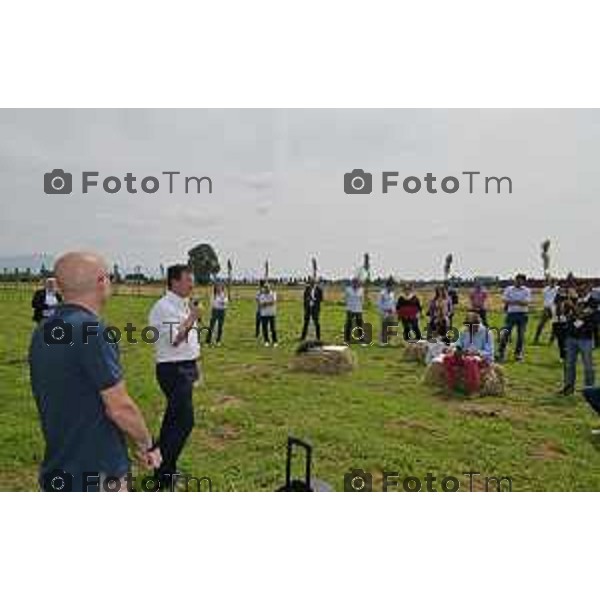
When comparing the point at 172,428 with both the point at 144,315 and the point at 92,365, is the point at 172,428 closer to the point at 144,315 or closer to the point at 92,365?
the point at 92,365

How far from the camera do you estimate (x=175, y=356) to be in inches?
232

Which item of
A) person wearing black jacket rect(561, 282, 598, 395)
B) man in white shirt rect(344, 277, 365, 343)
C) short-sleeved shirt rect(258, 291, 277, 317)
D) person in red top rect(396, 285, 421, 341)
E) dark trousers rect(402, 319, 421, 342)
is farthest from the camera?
person in red top rect(396, 285, 421, 341)

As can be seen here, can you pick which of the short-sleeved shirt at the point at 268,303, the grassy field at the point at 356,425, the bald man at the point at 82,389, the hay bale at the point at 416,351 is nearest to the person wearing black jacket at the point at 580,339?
the grassy field at the point at 356,425

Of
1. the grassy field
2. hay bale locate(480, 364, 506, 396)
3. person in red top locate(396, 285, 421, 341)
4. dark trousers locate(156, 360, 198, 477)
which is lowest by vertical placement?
the grassy field

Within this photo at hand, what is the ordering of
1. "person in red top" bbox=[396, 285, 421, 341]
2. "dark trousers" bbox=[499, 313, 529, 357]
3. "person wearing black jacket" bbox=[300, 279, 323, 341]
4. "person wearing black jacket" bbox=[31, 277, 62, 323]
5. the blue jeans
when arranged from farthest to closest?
"person in red top" bbox=[396, 285, 421, 341]
"person wearing black jacket" bbox=[300, 279, 323, 341]
"dark trousers" bbox=[499, 313, 529, 357]
"person wearing black jacket" bbox=[31, 277, 62, 323]
the blue jeans

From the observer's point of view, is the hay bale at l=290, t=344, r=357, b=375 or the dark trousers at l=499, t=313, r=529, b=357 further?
the dark trousers at l=499, t=313, r=529, b=357

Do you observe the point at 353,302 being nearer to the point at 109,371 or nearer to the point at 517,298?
the point at 517,298

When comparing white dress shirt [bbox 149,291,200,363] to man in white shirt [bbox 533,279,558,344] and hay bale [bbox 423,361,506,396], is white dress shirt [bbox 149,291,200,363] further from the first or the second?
man in white shirt [bbox 533,279,558,344]

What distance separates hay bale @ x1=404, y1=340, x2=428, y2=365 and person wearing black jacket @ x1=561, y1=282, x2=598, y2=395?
142 inches

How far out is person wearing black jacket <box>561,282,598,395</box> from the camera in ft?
35.4

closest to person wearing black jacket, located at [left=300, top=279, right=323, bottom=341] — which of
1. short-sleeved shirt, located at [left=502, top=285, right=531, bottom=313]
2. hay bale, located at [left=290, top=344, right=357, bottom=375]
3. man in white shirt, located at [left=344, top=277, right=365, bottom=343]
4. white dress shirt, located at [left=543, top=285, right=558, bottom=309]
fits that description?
man in white shirt, located at [left=344, top=277, right=365, bottom=343]

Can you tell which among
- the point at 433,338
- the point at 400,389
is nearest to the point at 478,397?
the point at 400,389

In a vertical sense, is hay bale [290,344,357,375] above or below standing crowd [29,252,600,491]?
below

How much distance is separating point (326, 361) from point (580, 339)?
4284mm
